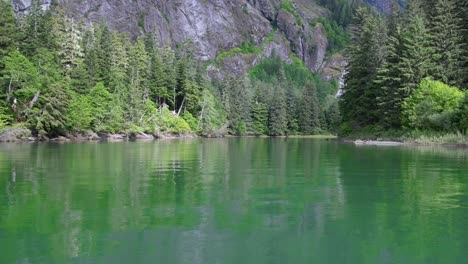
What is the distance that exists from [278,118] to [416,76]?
2887 inches

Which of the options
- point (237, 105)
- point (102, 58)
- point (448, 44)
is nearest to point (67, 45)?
point (102, 58)

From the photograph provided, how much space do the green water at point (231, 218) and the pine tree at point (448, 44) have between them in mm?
40558

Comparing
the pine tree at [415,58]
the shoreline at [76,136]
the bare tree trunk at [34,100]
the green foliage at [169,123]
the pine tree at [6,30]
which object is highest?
the pine tree at [6,30]

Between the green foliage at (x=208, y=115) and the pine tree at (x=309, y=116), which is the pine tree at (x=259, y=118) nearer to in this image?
the pine tree at (x=309, y=116)

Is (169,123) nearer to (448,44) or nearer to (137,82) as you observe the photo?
(137,82)

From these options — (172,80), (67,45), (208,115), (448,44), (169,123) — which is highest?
(67,45)

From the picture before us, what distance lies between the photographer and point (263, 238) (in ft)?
33.1

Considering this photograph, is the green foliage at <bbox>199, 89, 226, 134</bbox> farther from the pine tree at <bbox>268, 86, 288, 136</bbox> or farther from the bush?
the bush

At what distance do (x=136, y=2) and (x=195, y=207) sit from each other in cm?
16499

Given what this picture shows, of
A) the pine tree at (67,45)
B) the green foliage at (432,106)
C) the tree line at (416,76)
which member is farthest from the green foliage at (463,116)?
the pine tree at (67,45)

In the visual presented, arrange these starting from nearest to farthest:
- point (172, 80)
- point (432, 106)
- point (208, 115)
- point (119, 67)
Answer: point (432, 106) < point (119, 67) < point (172, 80) < point (208, 115)

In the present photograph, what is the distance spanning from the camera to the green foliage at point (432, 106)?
4906 cm

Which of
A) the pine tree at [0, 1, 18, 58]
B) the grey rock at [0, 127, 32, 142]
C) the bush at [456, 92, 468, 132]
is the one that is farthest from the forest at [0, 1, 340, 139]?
the bush at [456, 92, 468, 132]

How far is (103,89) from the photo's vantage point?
242 ft
